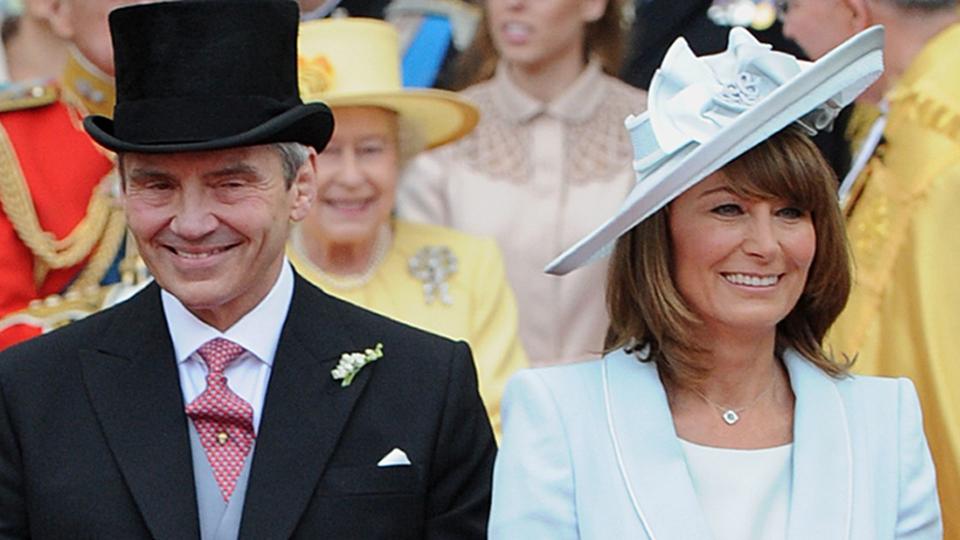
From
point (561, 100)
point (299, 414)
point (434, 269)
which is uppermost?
point (561, 100)

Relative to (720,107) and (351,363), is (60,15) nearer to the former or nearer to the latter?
(351,363)

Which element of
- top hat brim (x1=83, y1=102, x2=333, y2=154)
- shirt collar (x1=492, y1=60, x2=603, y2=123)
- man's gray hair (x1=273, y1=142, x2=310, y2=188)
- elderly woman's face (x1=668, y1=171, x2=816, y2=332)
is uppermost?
shirt collar (x1=492, y1=60, x2=603, y2=123)

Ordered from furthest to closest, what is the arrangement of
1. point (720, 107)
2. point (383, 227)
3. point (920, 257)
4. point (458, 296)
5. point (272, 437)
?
point (383, 227)
point (458, 296)
point (920, 257)
point (272, 437)
point (720, 107)

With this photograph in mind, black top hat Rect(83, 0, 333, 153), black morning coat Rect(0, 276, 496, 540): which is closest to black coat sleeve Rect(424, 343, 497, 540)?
black morning coat Rect(0, 276, 496, 540)

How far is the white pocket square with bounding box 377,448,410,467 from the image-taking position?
136 inches

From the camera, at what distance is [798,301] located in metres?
3.50

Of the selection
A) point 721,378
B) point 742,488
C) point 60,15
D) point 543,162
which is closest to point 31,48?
point 60,15

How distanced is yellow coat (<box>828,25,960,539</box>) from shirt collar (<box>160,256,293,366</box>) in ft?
4.32

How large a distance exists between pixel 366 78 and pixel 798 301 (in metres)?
2.08

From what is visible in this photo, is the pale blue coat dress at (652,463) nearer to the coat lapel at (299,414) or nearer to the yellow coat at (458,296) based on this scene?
the coat lapel at (299,414)

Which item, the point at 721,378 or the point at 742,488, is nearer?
the point at 742,488

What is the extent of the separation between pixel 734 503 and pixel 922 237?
45.2 inches

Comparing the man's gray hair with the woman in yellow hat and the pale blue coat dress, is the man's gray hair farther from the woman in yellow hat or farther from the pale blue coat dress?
the woman in yellow hat

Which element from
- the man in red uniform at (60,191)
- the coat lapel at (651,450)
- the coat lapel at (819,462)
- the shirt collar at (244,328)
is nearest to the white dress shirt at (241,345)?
the shirt collar at (244,328)
